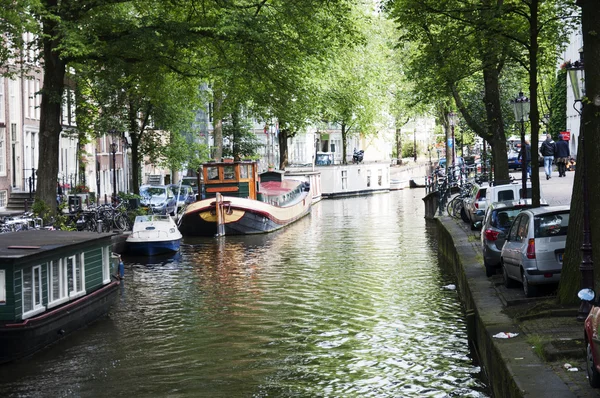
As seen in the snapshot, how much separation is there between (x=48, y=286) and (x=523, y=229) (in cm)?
816

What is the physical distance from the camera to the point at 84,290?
2044 cm

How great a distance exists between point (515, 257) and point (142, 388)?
6613 millimetres

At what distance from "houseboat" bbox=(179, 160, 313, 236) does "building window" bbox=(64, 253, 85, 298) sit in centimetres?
2368

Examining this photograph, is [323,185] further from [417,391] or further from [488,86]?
[417,391]

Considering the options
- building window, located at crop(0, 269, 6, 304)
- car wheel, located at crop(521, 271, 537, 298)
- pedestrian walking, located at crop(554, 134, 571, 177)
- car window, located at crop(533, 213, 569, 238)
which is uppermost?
pedestrian walking, located at crop(554, 134, 571, 177)

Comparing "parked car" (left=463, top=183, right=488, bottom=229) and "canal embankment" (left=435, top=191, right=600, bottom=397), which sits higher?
"parked car" (left=463, top=183, right=488, bottom=229)

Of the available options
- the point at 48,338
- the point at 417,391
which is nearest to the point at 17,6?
the point at 48,338

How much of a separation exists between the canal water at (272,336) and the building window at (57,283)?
77 cm

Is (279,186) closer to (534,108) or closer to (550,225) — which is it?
(534,108)

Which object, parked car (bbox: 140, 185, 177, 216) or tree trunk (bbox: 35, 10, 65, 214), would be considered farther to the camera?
parked car (bbox: 140, 185, 177, 216)

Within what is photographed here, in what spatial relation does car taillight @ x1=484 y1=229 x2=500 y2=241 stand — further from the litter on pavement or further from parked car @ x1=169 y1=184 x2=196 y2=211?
parked car @ x1=169 y1=184 x2=196 y2=211

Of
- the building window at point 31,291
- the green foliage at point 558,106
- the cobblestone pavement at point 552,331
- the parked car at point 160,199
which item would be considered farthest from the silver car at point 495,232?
the green foliage at point 558,106

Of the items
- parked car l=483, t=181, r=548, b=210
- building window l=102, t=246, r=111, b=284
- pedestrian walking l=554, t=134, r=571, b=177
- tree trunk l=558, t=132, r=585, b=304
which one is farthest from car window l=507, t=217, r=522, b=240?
pedestrian walking l=554, t=134, r=571, b=177

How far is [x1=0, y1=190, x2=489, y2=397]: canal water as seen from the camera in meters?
15.2
